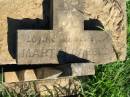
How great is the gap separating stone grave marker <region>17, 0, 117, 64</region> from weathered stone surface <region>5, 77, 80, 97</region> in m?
0.38

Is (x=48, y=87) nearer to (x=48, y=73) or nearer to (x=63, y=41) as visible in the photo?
(x=48, y=73)

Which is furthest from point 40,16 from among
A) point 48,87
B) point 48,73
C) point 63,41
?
point 48,87

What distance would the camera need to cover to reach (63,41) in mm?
2441

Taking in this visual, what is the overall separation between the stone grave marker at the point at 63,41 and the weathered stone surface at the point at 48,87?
1.24ft

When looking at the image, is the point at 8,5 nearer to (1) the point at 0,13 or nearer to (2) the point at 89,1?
(1) the point at 0,13

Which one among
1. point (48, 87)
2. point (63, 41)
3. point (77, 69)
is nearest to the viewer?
point (77, 69)

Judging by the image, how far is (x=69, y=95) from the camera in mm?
2885

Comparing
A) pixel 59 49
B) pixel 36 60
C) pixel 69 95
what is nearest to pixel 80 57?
pixel 59 49

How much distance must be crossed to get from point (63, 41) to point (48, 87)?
52 centimetres

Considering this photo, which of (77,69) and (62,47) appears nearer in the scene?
(77,69)

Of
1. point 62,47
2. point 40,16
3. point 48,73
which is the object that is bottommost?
point 48,73

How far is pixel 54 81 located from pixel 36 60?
47cm

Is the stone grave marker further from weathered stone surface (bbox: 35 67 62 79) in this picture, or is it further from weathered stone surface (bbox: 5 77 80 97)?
weathered stone surface (bbox: 5 77 80 97)

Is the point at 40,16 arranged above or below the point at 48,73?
above
